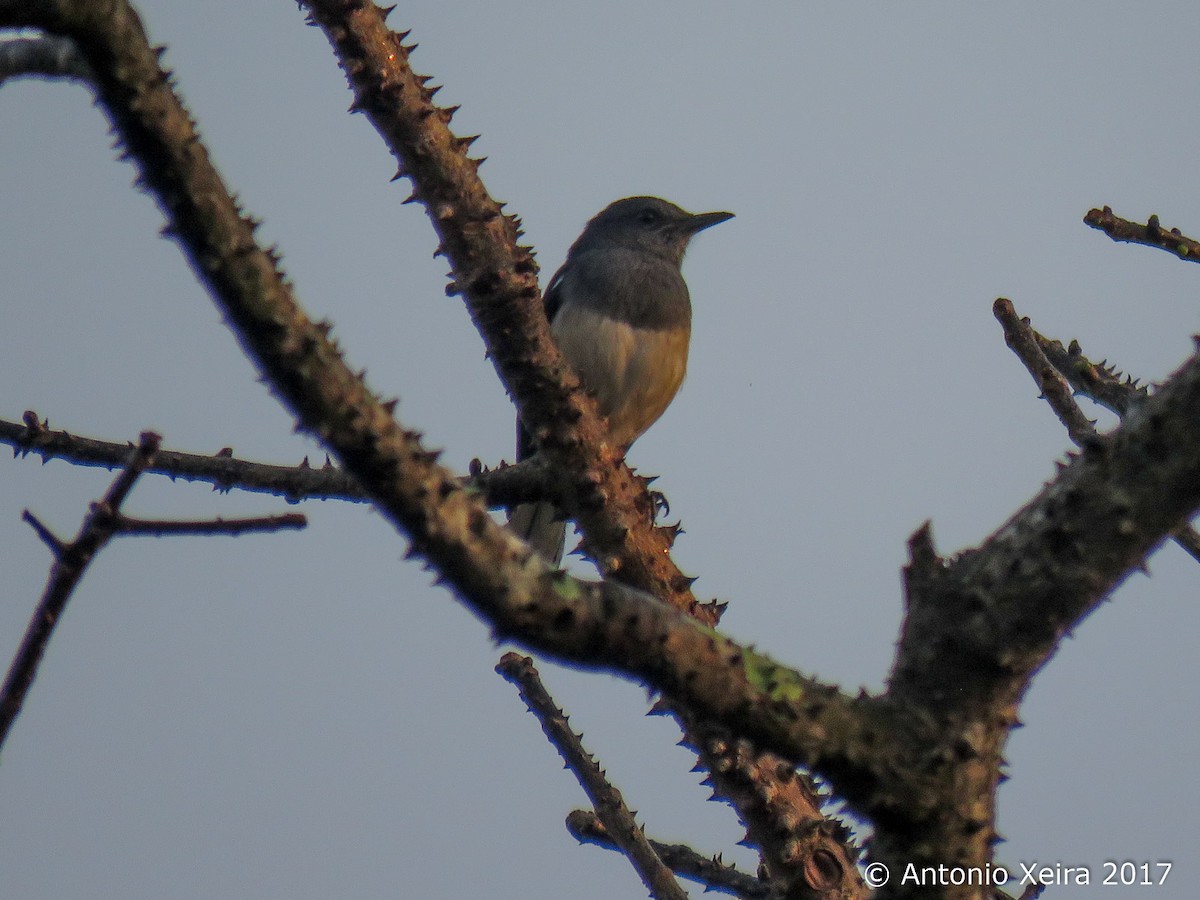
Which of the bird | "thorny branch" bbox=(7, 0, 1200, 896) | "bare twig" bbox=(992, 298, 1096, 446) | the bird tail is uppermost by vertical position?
the bird

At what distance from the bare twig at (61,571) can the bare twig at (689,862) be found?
2.53 metres

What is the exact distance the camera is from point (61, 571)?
156 centimetres

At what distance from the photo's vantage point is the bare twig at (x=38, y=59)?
1853 millimetres

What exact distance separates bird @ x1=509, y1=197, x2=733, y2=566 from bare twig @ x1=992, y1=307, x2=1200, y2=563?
3.13 metres

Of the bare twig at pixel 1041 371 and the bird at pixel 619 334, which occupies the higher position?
the bird at pixel 619 334

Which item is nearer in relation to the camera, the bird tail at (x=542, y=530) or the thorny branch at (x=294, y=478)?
the thorny branch at (x=294, y=478)

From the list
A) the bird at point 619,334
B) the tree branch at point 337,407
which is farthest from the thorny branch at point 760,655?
the bird at point 619,334

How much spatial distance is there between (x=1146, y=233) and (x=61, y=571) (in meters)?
2.96

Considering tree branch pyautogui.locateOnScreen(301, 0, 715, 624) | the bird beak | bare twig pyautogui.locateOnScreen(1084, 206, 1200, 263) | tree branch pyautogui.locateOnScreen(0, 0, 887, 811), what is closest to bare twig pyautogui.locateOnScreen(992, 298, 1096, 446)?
bare twig pyautogui.locateOnScreen(1084, 206, 1200, 263)

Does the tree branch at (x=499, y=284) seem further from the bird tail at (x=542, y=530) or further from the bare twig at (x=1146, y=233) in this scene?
the bird tail at (x=542, y=530)

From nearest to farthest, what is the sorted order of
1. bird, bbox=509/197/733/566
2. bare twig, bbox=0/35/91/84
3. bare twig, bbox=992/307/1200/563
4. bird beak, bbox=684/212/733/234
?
bare twig, bbox=0/35/91/84 < bare twig, bbox=992/307/1200/563 < bird, bbox=509/197/733/566 < bird beak, bbox=684/212/733/234

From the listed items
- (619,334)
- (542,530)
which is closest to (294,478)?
(542,530)

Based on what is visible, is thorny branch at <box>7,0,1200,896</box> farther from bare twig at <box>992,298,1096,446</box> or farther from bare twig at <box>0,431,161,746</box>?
bare twig at <box>992,298,1096,446</box>

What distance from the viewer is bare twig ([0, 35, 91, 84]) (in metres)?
1.85
